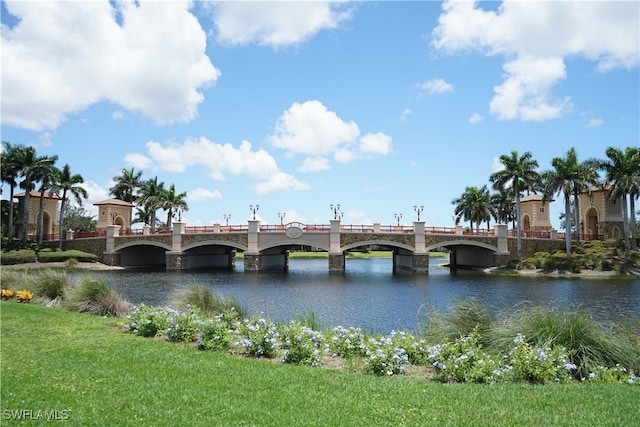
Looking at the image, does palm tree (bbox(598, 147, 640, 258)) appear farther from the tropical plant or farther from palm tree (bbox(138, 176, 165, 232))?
palm tree (bbox(138, 176, 165, 232))

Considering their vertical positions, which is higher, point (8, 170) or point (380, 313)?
point (8, 170)

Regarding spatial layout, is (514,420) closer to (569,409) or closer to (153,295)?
(569,409)

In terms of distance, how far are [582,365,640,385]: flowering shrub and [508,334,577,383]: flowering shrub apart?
301mm

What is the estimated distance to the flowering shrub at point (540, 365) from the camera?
24.1 feet

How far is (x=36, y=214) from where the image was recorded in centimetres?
6272

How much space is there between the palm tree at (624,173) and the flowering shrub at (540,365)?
40696 mm

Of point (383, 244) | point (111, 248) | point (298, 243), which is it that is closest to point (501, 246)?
point (383, 244)

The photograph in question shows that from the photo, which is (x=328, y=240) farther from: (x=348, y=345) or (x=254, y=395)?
(x=254, y=395)

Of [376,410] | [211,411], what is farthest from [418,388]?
[211,411]

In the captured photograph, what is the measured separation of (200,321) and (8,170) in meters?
51.4

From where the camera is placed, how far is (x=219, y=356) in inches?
336

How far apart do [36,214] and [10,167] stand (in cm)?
1302

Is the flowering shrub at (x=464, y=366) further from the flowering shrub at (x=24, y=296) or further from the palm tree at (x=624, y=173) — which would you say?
the palm tree at (x=624, y=173)

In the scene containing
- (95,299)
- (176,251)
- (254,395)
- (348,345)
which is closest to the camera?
(254,395)
